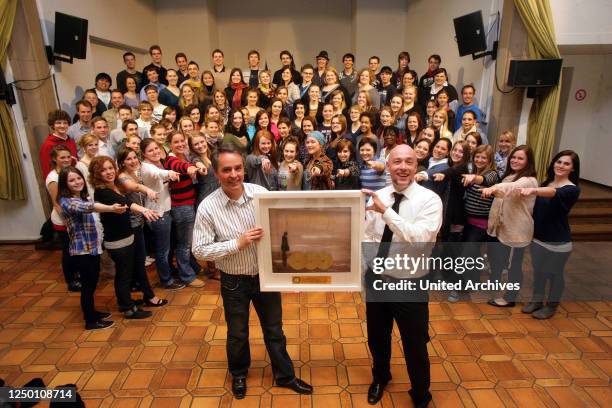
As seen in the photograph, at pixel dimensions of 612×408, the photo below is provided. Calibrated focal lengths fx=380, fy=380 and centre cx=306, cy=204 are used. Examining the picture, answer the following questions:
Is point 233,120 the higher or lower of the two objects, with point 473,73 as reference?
lower

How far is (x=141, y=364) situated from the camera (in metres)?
2.80

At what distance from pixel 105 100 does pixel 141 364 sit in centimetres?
392

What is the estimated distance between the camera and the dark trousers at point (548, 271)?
3170mm

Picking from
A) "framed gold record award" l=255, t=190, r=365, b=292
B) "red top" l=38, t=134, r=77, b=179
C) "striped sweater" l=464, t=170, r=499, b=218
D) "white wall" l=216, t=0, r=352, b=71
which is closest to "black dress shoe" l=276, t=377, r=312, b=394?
"framed gold record award" l=255, t=190, r=365, b=292

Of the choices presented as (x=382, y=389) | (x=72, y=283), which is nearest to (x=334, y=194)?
(x=382, y=389)

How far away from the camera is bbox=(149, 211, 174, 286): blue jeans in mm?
3555

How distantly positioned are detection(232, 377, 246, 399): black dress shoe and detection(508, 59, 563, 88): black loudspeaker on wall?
4.59 m

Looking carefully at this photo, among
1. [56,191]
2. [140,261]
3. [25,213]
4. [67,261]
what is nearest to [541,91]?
[140,261]

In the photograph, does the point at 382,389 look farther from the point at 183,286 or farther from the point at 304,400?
the point at 183,286

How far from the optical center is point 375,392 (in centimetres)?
243

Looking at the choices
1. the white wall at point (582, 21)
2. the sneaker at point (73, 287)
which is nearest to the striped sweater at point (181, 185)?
the sneaker at point (73, 287)

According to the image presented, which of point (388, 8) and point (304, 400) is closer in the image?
point (304, 400)

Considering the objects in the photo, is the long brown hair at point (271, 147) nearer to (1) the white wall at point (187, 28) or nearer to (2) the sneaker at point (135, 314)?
(2) the sneaker at point (135, 314)

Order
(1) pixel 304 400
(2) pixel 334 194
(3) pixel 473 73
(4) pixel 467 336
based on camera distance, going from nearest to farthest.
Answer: (2) pixel 334 194 → (1) pixel 304 400 → (4) pixel 467 336 → (3) pixel 473 73
